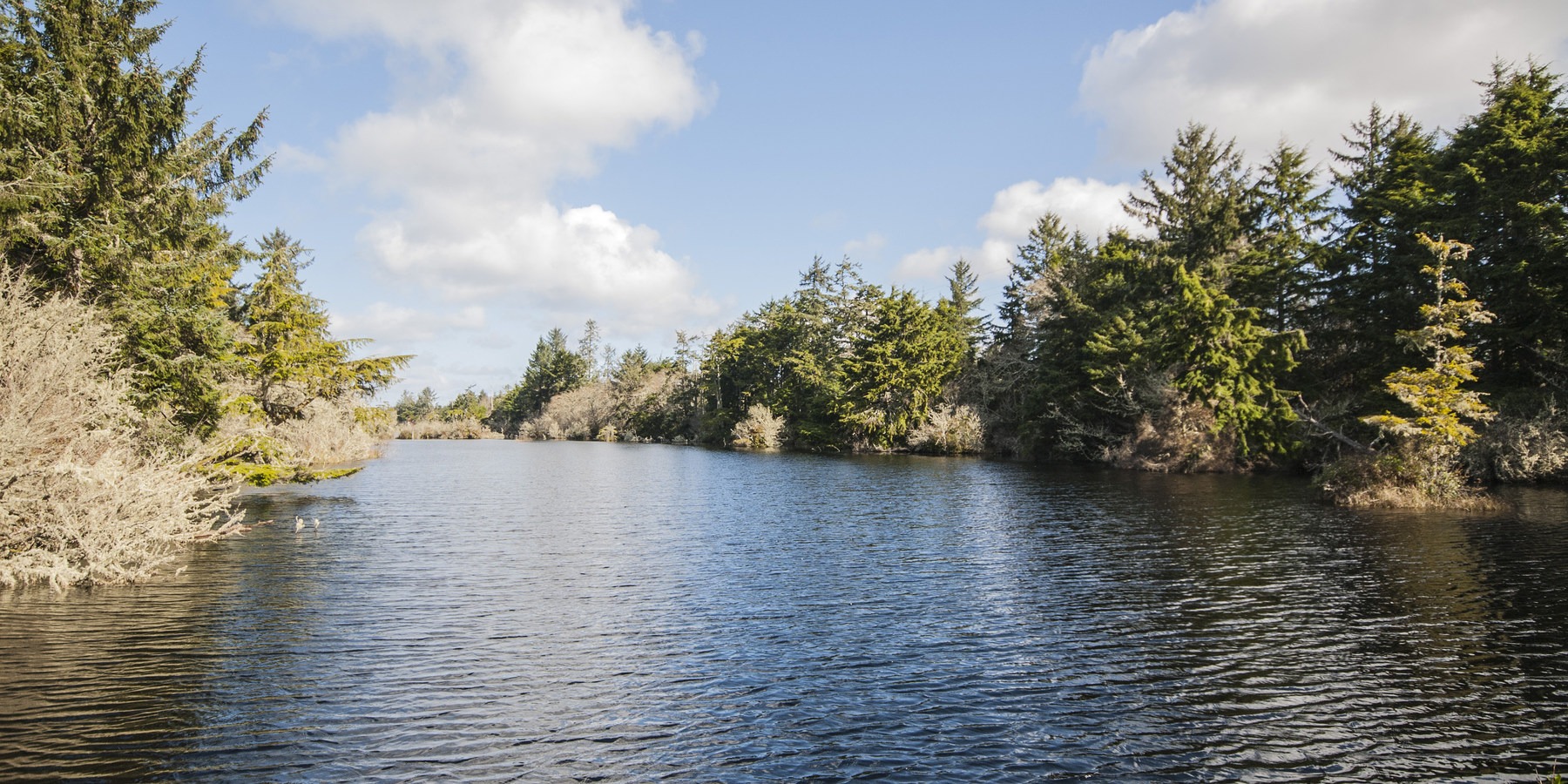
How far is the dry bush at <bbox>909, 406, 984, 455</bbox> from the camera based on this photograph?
231 feet

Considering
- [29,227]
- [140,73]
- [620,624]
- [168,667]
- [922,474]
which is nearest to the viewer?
[168,667]

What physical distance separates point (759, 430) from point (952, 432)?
1063 inches

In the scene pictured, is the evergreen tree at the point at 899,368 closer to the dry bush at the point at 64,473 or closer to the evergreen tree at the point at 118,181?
the evergreen tree at the point at 118,181

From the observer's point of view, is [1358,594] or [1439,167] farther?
[1439,167]

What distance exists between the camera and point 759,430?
92.0 meters

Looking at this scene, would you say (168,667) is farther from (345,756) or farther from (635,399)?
(635,399)

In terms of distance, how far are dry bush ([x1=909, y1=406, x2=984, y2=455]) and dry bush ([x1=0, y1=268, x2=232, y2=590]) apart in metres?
60.0

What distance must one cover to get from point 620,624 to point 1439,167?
42.8 m

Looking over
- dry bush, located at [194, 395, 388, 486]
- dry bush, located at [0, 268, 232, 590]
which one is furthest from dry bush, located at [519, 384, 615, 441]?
dry bush, located at [0, 268, 232, 590]

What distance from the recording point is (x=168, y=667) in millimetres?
12023

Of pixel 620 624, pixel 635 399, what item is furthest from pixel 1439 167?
pixel 635 399

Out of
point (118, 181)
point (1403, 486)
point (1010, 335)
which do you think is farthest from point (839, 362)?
point (118, 181)

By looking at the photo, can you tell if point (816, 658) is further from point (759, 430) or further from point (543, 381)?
point (543, 381)

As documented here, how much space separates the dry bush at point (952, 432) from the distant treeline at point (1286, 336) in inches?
8.5
